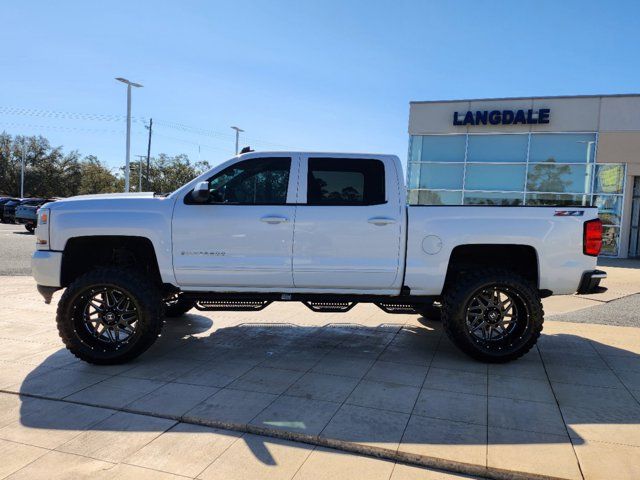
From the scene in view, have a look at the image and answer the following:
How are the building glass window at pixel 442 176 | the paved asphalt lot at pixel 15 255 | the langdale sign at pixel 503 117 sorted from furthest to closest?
the building glass window at pixel 442 176 < the langdale sign at pixel 503 117 < the paved asphalt lot at pixel 15 255

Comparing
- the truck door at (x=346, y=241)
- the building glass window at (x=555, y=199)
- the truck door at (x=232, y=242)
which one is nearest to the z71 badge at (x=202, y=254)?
the truck door at (x=232, y=242)

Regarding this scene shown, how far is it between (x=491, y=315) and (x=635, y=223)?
18.6 meters

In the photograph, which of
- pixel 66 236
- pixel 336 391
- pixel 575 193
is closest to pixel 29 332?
pixel 66 236

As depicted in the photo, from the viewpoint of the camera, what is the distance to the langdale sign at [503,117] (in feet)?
65.7

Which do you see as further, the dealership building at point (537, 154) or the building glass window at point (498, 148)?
the building glass window at point (498, 148)

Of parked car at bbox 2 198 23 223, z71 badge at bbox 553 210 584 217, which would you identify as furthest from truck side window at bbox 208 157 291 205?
parked car at bbox 2 198 23 223

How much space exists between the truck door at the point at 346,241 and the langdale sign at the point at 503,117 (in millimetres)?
17583

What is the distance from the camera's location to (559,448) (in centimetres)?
322

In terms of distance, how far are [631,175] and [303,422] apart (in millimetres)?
20527

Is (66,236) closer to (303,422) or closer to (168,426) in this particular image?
(168,426)

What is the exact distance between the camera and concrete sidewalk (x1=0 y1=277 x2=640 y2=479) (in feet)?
10.00

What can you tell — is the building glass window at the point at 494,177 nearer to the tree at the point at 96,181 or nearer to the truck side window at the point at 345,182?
the truck side window at the point at 345,182

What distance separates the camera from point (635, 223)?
65.4ft

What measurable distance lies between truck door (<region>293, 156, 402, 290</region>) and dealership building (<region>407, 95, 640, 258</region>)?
1432 centimetres
